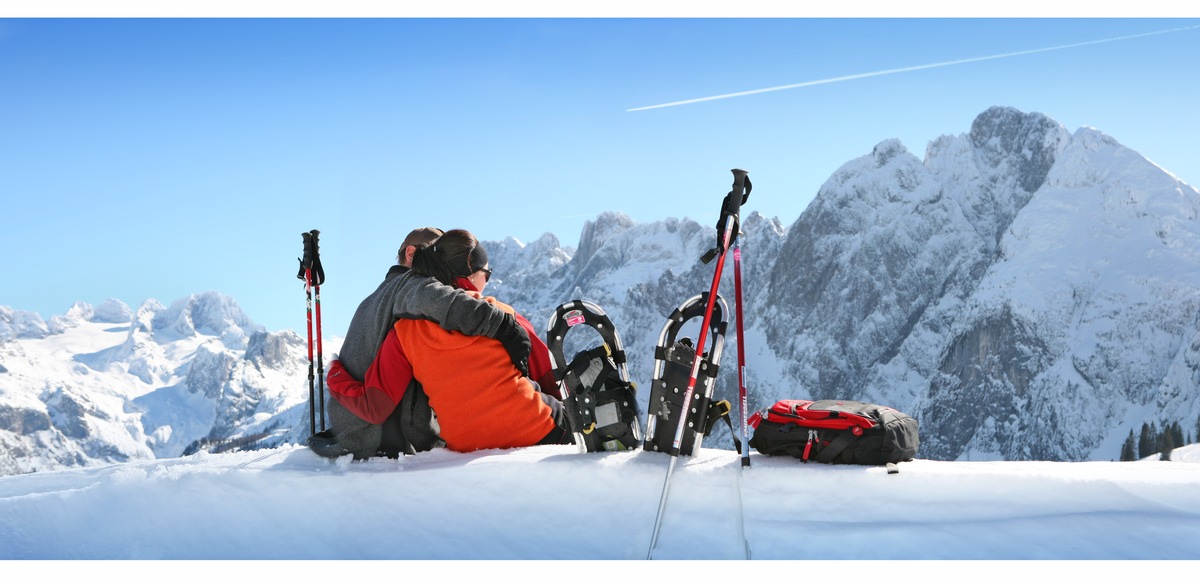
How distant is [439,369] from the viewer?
6.03m

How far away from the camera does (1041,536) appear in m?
4.67

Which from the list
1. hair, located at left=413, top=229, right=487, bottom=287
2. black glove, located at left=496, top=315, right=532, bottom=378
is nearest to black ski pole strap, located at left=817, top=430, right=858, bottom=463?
black glove, located at left=496, top=315, right=532, bottom=378

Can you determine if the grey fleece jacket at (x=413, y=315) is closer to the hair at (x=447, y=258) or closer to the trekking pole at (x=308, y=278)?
the hair at (x=447, y=258)

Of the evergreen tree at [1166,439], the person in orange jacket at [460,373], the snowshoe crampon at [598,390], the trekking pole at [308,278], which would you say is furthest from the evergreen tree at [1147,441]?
the person in orange jacket at [460,373]

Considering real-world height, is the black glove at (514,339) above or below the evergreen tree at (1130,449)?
above

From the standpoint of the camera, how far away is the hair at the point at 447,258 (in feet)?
20.1

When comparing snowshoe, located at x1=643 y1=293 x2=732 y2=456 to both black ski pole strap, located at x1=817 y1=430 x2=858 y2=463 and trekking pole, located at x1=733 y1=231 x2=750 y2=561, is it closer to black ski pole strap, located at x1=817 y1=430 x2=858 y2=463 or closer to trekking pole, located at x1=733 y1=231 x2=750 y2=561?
trekking pole, located at x1=733 y1=231 x2=750 y2=561

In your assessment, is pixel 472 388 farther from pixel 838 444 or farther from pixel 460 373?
pixel 838 444

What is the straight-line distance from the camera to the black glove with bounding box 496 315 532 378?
601 cm

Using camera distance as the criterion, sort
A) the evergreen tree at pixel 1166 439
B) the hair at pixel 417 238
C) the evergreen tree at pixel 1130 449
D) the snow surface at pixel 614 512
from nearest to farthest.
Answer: the snow surface at pixel 614 512, the hair at pixel 417 238, the evergreen tree at pixel 1166 439, the evergreen tree at pixel 1130 449

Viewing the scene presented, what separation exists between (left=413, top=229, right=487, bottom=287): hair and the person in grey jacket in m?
0.10

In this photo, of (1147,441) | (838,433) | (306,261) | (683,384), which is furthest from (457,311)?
(1147,441)

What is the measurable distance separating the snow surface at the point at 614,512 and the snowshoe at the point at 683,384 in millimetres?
166

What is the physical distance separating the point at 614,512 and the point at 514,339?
150 centimetres
